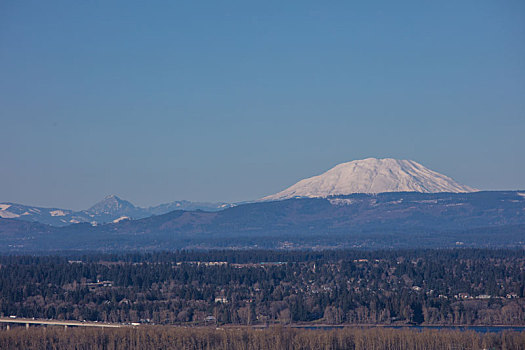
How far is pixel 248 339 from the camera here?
95.7 metres

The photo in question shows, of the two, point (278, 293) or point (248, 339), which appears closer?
point (248, 339)

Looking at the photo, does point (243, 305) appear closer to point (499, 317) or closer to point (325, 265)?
point (499, 317)

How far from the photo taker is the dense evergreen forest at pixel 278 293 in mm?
125812

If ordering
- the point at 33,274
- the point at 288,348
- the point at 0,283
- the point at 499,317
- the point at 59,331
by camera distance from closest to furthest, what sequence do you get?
the point at 288,348 → the point at 59,331 → the point at 499,317 → the point at 0,283 → the point at 33,274

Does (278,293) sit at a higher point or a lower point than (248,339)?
higher

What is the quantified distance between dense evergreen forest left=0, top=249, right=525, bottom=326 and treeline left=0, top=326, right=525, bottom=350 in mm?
23686

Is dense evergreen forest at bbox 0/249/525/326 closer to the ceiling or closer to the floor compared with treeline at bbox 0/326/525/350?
closer to the ceiling

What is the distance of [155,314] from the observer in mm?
125250

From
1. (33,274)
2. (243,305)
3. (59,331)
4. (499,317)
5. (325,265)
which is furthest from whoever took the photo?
(325,265)

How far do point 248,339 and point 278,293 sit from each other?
1934 inches

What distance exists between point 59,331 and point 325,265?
96262 mm

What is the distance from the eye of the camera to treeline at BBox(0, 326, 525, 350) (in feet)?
298

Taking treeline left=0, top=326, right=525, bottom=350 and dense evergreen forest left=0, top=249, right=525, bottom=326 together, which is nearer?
treeline left=0, top=326, right=525, bottom=350

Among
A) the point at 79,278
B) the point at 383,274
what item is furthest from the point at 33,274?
the point at 383,274
